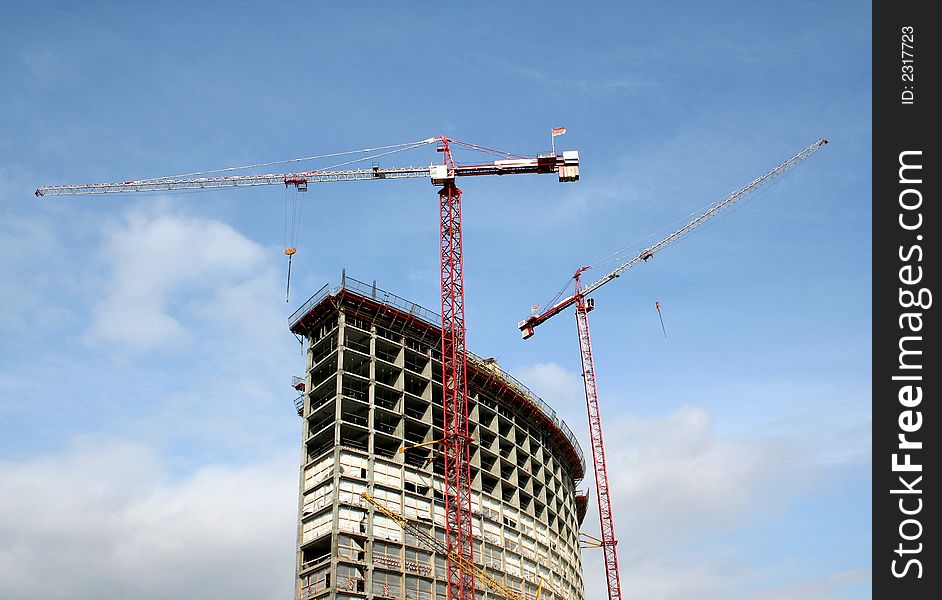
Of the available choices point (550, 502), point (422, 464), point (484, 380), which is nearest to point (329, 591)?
point (422, 464)

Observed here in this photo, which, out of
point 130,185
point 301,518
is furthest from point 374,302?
point 130,185

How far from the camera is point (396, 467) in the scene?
288 ft

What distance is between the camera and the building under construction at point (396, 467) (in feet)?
265

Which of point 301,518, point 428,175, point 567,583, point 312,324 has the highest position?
point 428,175

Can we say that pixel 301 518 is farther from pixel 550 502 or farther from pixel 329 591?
pixel 550 502

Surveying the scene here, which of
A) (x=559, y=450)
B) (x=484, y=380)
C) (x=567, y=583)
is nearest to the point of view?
(x=484, y=380)

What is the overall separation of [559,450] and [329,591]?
187 feet

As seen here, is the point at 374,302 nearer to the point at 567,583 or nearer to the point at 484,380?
the point at 484,380

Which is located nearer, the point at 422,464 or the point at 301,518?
the point at 301,518

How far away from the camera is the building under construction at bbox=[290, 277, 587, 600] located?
80.8 meters

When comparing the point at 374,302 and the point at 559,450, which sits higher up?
the point at 374,302

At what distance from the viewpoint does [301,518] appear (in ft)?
272

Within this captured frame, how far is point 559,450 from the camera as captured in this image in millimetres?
127562
